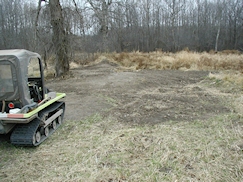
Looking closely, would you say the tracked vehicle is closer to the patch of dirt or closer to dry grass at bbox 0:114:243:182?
dry grass at bbox 0:114:243:182

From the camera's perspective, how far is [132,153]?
3.31 metres

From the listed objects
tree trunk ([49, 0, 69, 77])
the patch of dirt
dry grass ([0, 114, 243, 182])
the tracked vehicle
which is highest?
tree trunk ([49, 0, 69, 77])

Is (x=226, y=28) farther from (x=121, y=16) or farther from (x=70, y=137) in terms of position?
(x=70, y=137)

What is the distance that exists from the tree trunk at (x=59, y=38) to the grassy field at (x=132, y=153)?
6.86m

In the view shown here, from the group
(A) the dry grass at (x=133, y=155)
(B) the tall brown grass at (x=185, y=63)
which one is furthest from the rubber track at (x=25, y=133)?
(B) the tall brown grass at (x=185, y=63)

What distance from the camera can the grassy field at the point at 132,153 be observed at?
2.79 meters

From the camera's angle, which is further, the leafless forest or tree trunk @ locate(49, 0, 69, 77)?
the leafless forest

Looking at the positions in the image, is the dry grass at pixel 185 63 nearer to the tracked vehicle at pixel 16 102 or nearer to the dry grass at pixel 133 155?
the dry grass at pixel 133 155

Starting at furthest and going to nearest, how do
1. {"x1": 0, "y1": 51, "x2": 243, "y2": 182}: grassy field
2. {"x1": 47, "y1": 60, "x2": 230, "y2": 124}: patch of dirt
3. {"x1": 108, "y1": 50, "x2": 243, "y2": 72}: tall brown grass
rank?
{"x1": 108, "y1": 50, "x2": 243, "y2": 72}: tall brown grass < {"x1": 47, "y1": 60, "x2": 230, "y2": 124}: patch of dirt < {"x1": 0, "y1": 51, "x2": 243, "y2": 182}: grassy field

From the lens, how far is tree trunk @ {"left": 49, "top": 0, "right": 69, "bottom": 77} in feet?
34.0

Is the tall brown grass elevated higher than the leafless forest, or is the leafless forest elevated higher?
the leafless forest

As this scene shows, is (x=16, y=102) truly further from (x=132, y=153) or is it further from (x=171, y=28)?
(x=171, y=28)

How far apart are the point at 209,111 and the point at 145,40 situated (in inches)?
1062

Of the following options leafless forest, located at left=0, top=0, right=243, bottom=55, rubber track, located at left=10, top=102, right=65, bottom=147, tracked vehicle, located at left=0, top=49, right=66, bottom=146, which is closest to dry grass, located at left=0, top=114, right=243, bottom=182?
rubber track, located at left=10, top=102, right=65, bottom=147
